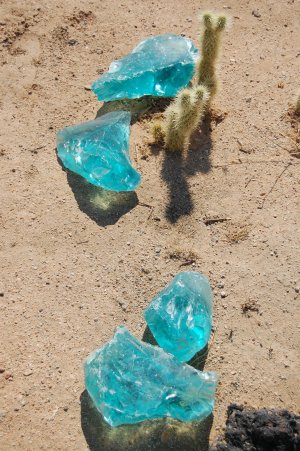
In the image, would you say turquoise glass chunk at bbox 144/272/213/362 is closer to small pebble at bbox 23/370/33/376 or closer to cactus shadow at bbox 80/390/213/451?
cactus shadow at bbox 80/390/213/451

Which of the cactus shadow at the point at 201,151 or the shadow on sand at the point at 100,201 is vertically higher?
the cactus shadow at the point at 201,151

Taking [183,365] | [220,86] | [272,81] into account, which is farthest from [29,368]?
[272,81]

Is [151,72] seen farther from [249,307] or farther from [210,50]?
[249,307]

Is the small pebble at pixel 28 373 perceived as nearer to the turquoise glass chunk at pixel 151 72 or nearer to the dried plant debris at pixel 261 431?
the dried plant debris at pixel 261 431

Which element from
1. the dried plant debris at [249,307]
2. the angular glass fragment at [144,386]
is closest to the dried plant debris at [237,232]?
the dried plant debris at [249,307]

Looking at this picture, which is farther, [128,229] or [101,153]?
[101,153]

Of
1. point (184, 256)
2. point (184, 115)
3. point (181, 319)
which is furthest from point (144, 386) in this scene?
point (184, 115)
